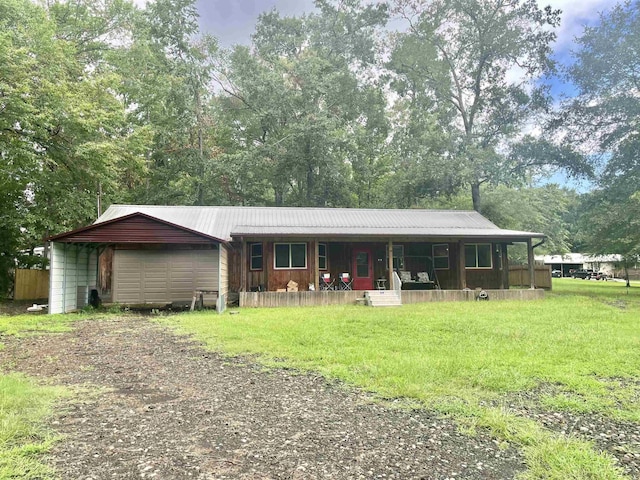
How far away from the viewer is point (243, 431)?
3.41m

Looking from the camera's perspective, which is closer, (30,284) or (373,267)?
(373,267)

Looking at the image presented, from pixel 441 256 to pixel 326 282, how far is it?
17.2 feet

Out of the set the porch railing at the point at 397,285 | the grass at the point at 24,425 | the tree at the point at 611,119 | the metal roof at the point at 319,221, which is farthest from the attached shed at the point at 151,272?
the tree at the point at 611,119

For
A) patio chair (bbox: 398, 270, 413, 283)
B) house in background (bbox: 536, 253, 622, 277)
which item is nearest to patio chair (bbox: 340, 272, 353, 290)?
patio chair (bbox: 398, 270, 413, 283)

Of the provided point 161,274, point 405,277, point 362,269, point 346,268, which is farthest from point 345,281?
point 161,274

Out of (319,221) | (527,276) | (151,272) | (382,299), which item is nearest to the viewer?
(382,299)

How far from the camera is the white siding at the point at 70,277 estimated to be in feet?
38.0

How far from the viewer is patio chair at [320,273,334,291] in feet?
50.4

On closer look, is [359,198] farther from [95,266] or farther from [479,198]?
[95,266]

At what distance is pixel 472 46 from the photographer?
955 inches

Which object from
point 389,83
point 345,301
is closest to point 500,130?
point 389,83

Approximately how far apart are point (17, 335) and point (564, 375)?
9.40 m

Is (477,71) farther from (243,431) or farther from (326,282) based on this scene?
(243,431)

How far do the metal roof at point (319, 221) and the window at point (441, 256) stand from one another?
81cm
